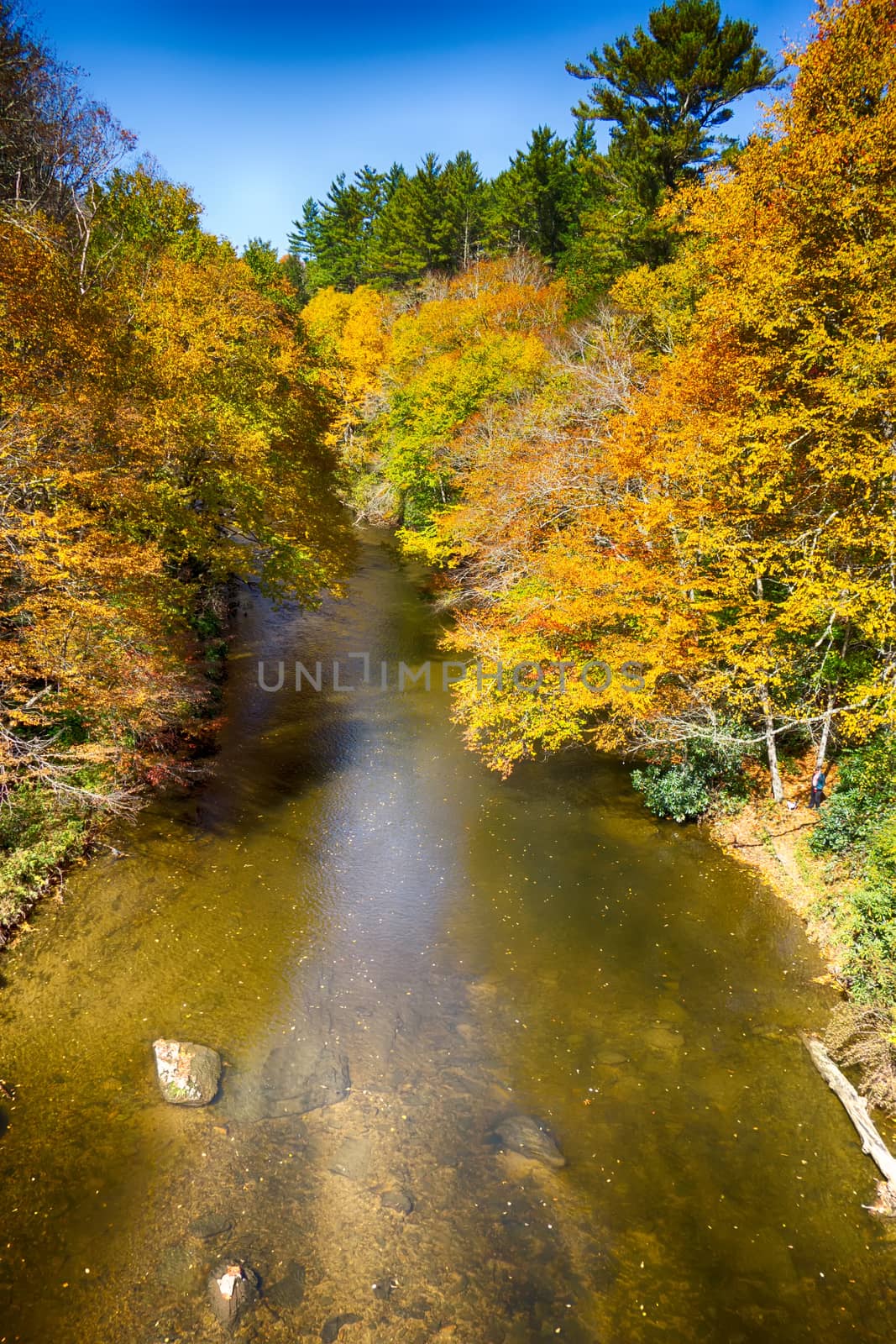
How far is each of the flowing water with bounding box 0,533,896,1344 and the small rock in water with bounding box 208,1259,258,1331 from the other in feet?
0.41

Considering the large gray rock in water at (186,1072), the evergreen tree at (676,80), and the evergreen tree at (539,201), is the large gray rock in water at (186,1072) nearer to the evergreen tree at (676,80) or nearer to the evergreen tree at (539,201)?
the evergreen tree at (676,80)

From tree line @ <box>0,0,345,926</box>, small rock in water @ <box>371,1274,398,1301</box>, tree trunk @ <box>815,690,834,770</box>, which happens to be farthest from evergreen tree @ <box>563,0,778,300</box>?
small rock in water @ <box>371,1274,398,1301</box>

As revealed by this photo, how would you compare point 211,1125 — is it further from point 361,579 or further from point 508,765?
point 361,579

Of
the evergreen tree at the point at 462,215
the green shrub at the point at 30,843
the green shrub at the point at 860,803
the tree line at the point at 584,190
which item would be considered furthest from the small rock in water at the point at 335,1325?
the evergreen tree at the point at 462,215

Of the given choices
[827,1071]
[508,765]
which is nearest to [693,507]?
[508,765]

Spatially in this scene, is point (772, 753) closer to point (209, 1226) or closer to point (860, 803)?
point (860, 803)

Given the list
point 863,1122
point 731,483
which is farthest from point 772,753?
point 863,1122

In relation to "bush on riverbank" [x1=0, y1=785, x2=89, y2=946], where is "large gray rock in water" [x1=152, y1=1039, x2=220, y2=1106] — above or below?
below

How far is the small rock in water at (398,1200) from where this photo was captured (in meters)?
7.04

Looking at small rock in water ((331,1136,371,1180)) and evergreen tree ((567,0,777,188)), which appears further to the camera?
evergreen tree ((567,0,777,188))

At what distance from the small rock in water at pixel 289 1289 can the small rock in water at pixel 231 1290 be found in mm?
172

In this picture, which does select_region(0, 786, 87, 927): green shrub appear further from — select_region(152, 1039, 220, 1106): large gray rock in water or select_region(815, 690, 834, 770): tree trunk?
select_region(815, 690, 834, 770): tree trunk

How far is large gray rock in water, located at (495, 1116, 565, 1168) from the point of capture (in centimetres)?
757

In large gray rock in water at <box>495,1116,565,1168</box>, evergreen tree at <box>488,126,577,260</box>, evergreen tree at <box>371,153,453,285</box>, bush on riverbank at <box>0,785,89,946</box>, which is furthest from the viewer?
evergreen tree at <box>371,153,453,285</box>
